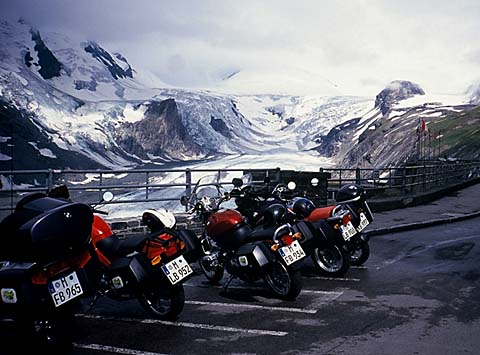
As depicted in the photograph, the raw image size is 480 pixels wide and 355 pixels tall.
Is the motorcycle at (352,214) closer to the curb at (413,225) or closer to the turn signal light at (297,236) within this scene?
the turn signal light at (297,236)

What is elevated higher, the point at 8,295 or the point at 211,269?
the point at 8,295

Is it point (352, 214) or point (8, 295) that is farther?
point (352, 214)

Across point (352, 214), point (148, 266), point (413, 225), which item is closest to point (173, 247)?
point (148, 266)

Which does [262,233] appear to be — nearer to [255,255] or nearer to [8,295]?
[255,255]

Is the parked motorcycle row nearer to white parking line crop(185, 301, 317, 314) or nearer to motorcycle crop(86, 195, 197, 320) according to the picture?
motorcycle crop(86, 195, 197, 320)

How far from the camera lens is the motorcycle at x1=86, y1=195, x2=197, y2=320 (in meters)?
5.70

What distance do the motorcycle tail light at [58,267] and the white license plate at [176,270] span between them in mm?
807

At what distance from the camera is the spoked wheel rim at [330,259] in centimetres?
848

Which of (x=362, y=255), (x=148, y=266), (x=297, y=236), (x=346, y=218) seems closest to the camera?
(x=148, y=266)

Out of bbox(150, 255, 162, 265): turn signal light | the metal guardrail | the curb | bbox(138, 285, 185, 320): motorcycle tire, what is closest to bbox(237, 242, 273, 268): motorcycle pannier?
bbox(138, 285, 185, 320): motorcycle tire

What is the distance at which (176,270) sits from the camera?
5.80 metres

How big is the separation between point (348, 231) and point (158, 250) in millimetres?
3558

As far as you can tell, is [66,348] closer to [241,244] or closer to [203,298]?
[203,298]

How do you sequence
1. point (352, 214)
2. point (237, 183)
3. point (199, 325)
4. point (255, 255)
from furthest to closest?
point (237, 183) → point (352, 214) → point (255, 255) → point (199, 325)
